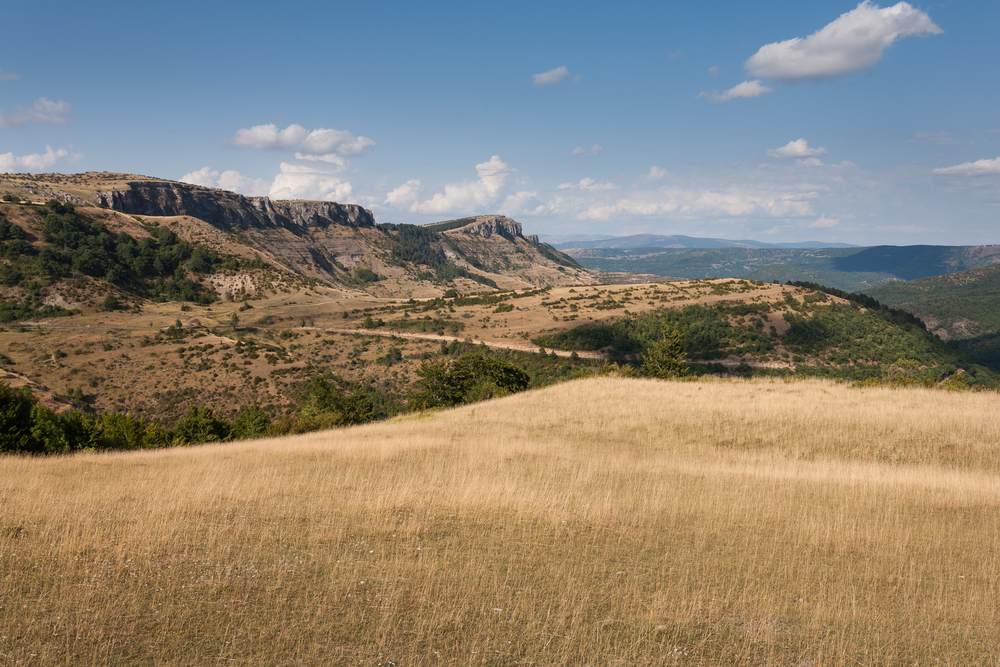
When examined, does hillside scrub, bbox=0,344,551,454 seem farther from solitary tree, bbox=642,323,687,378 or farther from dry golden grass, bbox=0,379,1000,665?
dry golden grass, bbox=0,379,1000,665

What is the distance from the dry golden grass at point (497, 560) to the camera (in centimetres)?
607

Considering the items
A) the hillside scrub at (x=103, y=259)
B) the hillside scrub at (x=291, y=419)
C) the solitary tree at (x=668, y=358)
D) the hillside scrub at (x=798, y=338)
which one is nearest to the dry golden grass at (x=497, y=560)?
the hillside scrub at (x=291, y=419)

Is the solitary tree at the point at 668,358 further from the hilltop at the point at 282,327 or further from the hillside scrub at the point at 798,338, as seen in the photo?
the hillside scrub at the point at 798,338

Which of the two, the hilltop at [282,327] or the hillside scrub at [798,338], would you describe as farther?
the hillside scrub at [798,338]

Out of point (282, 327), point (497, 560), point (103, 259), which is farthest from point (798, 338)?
point (103, 259)

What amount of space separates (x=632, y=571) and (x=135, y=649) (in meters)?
6.33

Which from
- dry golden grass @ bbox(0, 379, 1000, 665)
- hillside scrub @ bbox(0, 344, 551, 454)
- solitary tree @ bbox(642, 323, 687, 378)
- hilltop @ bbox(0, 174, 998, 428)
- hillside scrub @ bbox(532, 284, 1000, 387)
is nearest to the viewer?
dry golden grass @ bbox(0, 379, 1000, 665)

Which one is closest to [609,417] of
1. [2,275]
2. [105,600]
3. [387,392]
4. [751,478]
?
[751,478]

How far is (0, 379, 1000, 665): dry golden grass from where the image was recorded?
6066 mm

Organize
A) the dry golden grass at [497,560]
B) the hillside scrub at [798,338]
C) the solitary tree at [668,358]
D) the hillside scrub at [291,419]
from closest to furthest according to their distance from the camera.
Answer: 1. the dry golden grass at [497,560]
2. the hillside scrub at [291,419]
3. the solitary tree at [668,358]
4. the hillside scrub at [798,338]

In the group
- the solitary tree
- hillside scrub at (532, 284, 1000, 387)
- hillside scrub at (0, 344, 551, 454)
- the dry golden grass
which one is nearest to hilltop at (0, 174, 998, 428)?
hillside scrub at (532, 284, 1000, 387)

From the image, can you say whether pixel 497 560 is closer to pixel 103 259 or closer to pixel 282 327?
pixel 282 327

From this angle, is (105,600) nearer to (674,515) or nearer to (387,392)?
(674,515)

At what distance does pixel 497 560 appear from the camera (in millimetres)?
8250
